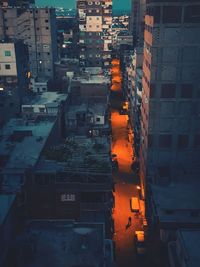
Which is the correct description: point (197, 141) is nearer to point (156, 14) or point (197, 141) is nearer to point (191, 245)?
point (156, 14)

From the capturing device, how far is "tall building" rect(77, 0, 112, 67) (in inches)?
5522

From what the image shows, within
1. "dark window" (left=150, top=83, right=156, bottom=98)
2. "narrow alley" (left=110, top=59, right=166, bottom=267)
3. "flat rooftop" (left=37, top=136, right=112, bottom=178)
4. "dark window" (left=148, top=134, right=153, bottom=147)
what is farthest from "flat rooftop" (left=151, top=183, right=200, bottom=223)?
"dark window" (left=150, top=83, right=156, bottom=98)

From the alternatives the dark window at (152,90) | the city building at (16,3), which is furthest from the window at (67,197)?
the city building at (16,3)

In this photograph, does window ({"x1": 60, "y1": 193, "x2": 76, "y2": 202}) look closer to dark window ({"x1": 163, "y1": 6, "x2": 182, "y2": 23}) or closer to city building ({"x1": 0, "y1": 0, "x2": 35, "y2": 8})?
dark window ({"x1": 163, "y1": 6, "x2": 182, "y2": 23})

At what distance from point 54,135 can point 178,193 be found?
956 inches

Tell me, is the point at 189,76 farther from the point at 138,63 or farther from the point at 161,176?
the point at 138,63

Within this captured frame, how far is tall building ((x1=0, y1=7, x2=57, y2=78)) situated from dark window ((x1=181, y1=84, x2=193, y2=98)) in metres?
68.5

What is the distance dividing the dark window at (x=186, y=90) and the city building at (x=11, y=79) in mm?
42741

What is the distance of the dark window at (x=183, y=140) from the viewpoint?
171 feet

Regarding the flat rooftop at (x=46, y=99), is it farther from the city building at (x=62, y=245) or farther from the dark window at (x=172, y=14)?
the city building at (x=62, y=245)

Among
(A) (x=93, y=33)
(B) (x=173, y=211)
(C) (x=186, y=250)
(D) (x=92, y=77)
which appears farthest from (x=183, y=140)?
(A) (x=93, y=33)

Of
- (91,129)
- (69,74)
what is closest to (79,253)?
(91,129)

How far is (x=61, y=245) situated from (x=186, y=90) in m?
28.4

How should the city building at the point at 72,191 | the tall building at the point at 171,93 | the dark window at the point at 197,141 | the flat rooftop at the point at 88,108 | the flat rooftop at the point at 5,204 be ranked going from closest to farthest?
1. the flat rooftop at the point at 5,204
2. the city building at the point at 72,191
3. the tall building at the point at 171,93
4. the dark window at the point at 197,141
5. the flat rooftop at the point at 88,108
